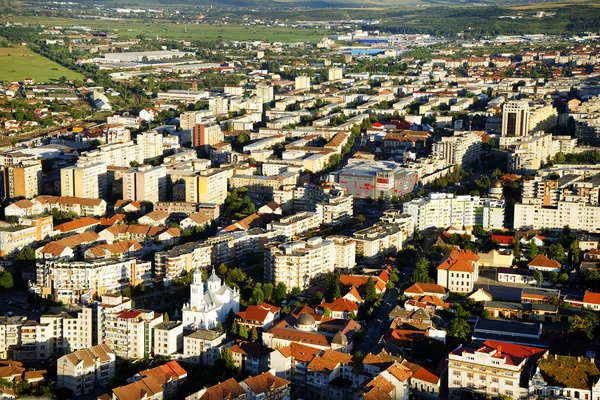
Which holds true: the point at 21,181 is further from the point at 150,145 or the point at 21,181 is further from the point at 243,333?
the point at 243,333

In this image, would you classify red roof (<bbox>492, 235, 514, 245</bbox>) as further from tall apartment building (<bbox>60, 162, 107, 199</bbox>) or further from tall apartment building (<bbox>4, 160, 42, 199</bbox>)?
tall apartment building (<bbox>4, 160, 42, 199</bbox>)

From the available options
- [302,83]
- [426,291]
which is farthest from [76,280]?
[302,83]

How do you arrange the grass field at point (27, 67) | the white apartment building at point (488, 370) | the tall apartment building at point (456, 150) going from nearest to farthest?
the white apartment building at point (488, 370) < the tall apartment building at point (456, 150) < the grass field at point (27, 67)

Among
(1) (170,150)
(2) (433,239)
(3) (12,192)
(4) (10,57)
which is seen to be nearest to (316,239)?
(2) (433,239)

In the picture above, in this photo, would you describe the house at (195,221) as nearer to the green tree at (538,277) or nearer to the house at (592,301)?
the green tree at (538,277)

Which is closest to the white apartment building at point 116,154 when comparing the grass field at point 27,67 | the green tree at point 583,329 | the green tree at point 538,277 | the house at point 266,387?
the green tree at point 538,277
